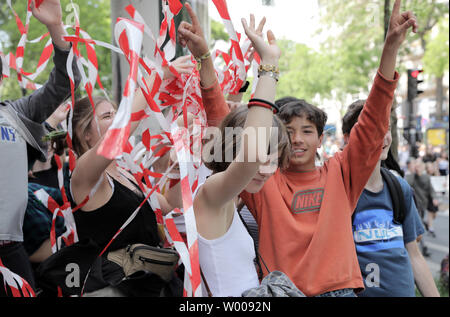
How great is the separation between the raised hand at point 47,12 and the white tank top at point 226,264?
1.08 meters

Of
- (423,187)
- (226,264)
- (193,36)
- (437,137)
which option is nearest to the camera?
(226,264)

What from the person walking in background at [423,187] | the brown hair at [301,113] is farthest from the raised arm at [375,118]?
the person walking in background at [423,187]

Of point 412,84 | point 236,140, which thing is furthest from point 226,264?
point 412,84

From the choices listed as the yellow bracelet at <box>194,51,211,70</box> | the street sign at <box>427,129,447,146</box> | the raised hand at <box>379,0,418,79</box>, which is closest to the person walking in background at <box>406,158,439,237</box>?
the raised hand at <box>379,0,418,79</box>

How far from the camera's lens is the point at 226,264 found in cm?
160

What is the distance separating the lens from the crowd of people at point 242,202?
159cm

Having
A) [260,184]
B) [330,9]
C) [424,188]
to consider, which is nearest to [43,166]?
[260,184]

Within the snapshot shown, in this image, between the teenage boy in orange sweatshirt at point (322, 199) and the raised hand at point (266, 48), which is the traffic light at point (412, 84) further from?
the raised hand at point (266, 48)

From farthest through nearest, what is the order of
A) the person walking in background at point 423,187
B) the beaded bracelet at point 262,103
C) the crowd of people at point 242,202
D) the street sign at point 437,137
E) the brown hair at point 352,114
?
1. the street sign at point 437,137
2. the person walking in background at point 423,187
3. the brown hair at point 352,114
4. the crowd of people at point 242,202
5. the beaded bracelet at point 262,103

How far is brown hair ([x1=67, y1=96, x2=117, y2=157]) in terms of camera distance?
2080mm

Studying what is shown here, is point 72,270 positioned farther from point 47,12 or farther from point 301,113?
point 301,113

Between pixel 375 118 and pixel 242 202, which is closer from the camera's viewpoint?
pixel 375 118

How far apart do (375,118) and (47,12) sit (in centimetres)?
142

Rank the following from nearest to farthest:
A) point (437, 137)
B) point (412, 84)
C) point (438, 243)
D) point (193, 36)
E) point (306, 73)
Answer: point (193, 36) → point (412, 84) → point (438, 243) → point (437, 137) → point (306, 73)
